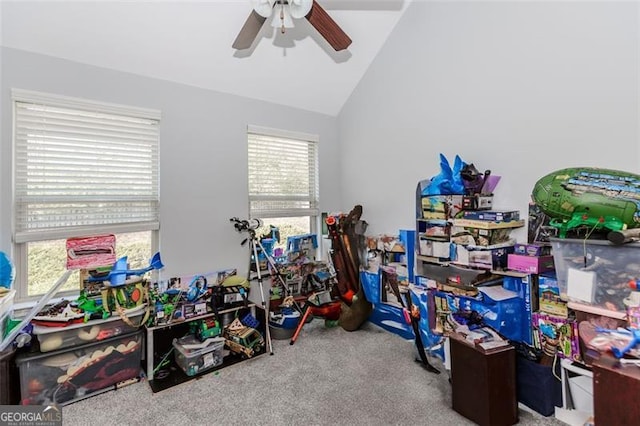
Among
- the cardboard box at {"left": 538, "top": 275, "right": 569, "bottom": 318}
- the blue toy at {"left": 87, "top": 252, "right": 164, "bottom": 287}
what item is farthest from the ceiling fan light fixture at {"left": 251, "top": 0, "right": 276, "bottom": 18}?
the cardboard box at {"left": 538, "top": 275, "right": 569, "bottom": 318}

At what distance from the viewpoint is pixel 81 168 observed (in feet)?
7.69

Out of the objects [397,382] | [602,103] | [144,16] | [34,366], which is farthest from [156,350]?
[602,103]

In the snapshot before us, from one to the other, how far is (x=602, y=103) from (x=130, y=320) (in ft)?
11.6

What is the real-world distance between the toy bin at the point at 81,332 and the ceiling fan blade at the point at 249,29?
7.23 feet

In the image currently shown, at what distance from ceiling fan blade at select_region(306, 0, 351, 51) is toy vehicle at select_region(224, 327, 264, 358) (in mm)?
2499

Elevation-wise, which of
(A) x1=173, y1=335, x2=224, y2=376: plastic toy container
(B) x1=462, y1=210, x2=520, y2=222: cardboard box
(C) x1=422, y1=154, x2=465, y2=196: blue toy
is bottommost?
(A) x1=173, y1=335, x2=224, y2=376: plastic toy container

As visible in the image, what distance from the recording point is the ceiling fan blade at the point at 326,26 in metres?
1.91

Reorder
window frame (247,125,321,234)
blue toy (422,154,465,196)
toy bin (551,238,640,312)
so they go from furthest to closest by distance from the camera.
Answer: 1. window frame (247,125,321,234)
2. blue toy (422,154,465,196)
3. toy bin (551,238,640,312)

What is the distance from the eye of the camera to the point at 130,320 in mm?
2182

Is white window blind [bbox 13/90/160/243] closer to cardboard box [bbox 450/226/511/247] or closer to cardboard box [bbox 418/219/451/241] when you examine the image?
cardboard box [bbox 418/219/451/241]

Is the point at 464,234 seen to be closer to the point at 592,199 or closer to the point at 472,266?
the point at 472,266

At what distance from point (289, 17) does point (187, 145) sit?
1497mm

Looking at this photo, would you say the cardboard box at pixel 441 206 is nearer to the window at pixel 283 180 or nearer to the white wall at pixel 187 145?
the window at pixel 283 180

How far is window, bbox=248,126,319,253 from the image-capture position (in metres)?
3.27
